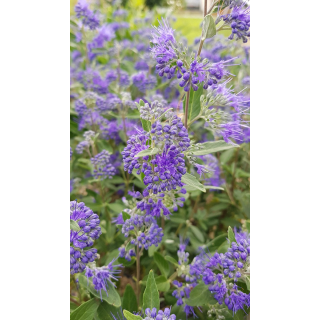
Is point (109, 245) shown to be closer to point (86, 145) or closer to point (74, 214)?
point (86, 145)

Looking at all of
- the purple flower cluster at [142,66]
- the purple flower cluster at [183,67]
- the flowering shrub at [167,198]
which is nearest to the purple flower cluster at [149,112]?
the flowering shrub at [167,198]

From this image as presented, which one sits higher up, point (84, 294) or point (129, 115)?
point (129, 115)

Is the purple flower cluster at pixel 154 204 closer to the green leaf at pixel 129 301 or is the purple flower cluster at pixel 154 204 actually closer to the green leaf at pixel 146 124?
the green leaf at pixel 146 124

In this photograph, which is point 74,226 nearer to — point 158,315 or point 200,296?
point 158,315
